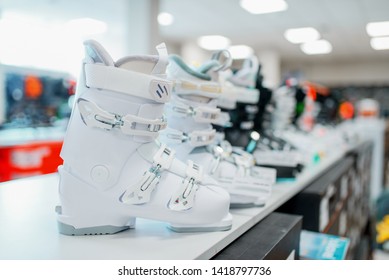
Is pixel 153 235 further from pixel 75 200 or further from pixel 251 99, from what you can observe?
pixel 251 99

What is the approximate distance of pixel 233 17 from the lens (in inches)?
160

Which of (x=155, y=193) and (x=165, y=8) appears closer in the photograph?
(x=155, y=193)

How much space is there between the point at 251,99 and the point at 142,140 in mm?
491

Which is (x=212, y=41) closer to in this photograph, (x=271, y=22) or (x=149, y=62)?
(x=271, y=22)

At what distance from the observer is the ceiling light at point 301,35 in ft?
14.6

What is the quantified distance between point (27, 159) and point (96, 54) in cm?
209

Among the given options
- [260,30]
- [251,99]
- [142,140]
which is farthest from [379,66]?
[142,140]

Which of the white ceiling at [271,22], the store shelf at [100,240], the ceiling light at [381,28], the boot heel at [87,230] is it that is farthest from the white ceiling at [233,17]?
the boot heel at [87,230]

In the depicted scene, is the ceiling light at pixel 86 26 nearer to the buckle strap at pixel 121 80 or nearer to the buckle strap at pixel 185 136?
the buckle strap at pixel 185 136

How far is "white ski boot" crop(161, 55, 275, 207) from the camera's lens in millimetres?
611

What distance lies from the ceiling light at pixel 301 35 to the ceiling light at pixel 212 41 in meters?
0.90
